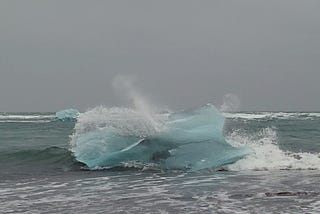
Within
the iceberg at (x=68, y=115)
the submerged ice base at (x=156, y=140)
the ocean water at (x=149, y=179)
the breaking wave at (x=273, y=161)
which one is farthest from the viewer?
the iceberg at (x=68, y=115)

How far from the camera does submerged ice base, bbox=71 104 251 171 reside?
15.2 m

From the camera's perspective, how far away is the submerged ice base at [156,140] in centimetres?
1519

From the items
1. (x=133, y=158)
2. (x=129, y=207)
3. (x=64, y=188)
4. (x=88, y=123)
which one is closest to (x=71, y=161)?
(x=88, y=123)

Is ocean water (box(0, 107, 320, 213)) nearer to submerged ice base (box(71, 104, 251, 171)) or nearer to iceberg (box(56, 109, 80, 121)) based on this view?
submerged ice base (box(71, 104, 251, 171))

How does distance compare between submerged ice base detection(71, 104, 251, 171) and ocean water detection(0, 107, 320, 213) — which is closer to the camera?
ocean water detection(0, 107, 320, 213)

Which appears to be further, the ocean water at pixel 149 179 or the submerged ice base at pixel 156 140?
the submerged ice base at pixel 156 140

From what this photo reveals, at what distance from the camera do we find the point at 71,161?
57.4ft

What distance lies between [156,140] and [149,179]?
2.80 m

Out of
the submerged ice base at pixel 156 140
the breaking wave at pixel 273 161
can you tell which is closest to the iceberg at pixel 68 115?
the submerged ice base at pixel 156 140

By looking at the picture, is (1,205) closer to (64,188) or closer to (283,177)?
(64,188)

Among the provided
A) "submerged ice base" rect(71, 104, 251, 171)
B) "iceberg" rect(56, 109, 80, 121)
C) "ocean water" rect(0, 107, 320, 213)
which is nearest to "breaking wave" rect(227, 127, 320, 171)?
"ocean water" rect(0, 107, 320, 213)

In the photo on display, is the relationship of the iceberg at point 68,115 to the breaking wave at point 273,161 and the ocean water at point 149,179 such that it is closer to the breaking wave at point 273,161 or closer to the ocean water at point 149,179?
the ocean water at point 149,179

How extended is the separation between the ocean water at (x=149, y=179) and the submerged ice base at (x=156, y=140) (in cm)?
4

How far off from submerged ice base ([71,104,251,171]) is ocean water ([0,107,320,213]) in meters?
0.04
